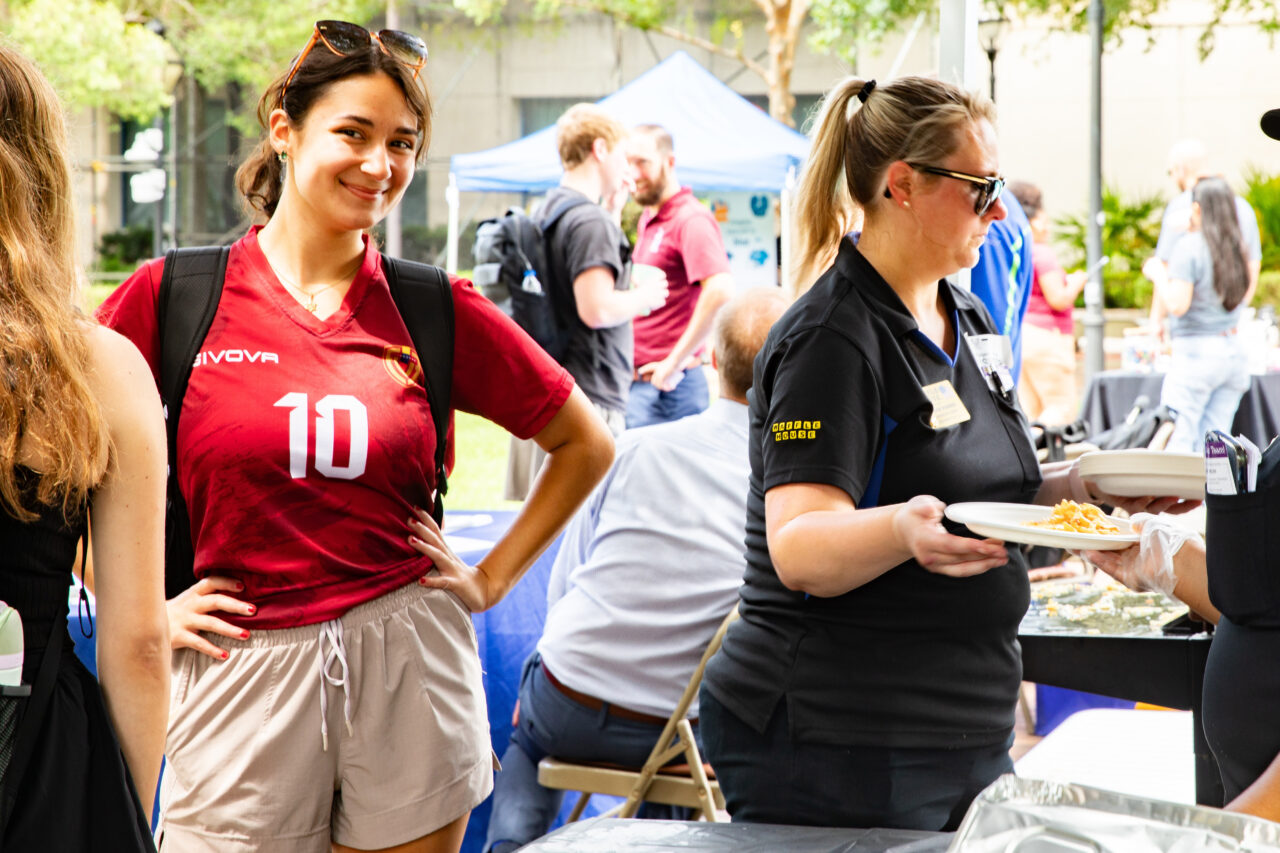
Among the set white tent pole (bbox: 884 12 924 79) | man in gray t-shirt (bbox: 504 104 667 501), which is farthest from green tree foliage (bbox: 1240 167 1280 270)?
man in gray t-shirt (bbox: 504 104 667 501)

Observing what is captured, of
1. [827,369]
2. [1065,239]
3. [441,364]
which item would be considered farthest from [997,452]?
[1065,239]

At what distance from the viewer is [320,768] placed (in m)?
1.78

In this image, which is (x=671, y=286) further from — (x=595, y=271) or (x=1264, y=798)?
(x=1264, y=798)

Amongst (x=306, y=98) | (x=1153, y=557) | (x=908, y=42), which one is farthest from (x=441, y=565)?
(x=908, y=42)

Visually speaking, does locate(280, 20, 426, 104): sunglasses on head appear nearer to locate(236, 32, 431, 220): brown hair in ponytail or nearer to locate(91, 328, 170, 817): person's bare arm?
locate(236, 32, 431, 220): brown hair in ponytail

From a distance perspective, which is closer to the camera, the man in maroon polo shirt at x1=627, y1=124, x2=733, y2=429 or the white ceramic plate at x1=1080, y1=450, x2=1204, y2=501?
the white ceramic plate at x1=1080, y1=450, x2=1204, y2=501

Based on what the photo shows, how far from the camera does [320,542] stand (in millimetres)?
1788

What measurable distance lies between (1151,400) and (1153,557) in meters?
5.61

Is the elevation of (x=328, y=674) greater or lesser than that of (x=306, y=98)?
lesser

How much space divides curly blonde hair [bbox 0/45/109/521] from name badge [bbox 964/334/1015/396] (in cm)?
119

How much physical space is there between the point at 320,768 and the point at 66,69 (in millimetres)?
15436

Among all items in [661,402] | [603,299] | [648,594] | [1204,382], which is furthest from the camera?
[1204,382]

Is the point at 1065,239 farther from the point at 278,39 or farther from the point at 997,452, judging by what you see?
the point at 997,452

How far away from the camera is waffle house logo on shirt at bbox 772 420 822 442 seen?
1639mm
